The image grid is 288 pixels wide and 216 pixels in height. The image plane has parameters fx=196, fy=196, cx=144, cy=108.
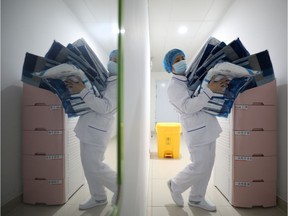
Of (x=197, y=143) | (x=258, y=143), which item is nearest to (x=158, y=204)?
(x=197, y=143)

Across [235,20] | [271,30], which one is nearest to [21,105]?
[271,30]

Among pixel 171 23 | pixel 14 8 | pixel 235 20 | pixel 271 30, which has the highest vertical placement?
pixel 171 23

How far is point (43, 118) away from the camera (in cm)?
20

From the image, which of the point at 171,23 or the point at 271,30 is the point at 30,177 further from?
the point at 171,23

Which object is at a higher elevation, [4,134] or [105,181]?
[4,134]

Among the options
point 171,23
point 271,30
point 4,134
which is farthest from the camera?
point 171,23

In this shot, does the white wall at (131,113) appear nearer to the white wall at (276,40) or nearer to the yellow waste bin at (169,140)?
the white wall at (276,40)

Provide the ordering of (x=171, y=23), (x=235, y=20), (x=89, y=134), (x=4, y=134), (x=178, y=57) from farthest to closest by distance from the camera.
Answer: (x=171, y=23) < (x=235, y=20) < (x=178, y=57) < (x=89, y=134) < (x=4, y=134)

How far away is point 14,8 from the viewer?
16cm

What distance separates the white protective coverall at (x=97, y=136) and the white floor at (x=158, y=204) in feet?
0.06

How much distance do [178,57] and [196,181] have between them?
63.1 inches

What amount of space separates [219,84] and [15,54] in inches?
88.9

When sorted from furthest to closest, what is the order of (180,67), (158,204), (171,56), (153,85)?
(153,85) < (171,56) < (180,67) < (158,204)

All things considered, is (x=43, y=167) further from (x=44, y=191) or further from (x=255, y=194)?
(x=255, y=194)
